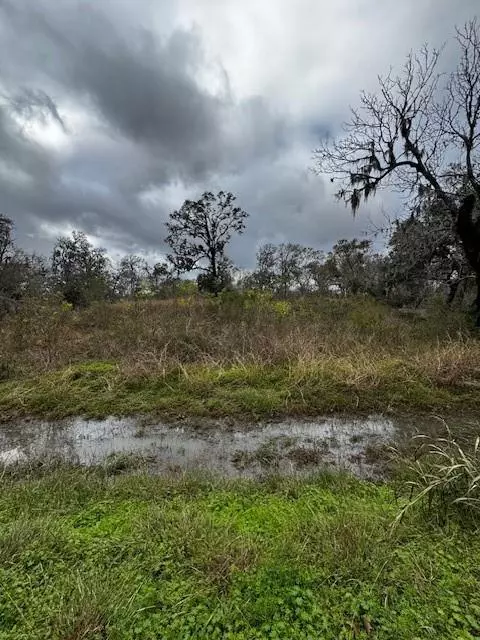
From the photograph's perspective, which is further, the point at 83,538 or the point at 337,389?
the point at 337,389

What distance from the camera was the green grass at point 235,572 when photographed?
1.45 metres

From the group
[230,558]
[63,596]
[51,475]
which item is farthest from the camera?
[51,475]

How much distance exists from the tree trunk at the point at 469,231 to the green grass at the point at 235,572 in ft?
30.9

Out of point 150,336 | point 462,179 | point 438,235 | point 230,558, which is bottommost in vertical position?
point 230,558

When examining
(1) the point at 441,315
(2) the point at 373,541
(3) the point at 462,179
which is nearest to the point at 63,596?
(2) the point at 373,541

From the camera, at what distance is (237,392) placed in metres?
4.79

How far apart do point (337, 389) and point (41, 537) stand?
385 centimetres

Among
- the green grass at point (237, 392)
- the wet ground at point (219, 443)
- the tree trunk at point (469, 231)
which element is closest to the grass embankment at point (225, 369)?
the green grass at point (237, 392)

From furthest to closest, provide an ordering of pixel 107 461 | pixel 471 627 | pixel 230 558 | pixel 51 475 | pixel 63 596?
pixel 107 461 < pixel 51 475 < pixel 230 558 < pixel 63 596 < pixel 471 627

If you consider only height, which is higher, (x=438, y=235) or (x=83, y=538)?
(x=438, y=235)

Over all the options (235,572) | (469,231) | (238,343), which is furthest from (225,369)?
(469,231)

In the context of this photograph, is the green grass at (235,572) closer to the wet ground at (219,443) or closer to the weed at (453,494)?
the weed at (453,494)

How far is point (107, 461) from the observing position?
3.39 metres

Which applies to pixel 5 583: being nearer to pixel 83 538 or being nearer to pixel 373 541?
pixel 83 538
